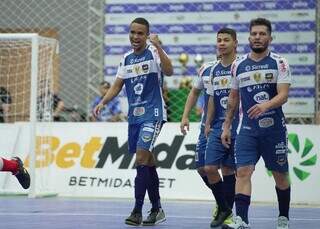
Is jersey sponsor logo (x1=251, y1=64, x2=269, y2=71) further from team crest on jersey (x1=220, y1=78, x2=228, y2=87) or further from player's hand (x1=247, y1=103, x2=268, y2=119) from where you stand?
team crest on jersey (x1=220, y1=78, x2=228, y2=87)

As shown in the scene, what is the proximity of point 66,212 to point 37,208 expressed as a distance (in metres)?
0.82

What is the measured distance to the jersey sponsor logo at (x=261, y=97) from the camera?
30.5ft

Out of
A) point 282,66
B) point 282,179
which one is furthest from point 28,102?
point 282,66

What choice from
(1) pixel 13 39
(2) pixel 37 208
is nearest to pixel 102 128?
(1) pixel 13 39

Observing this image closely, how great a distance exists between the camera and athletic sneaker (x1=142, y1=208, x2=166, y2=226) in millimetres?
10633

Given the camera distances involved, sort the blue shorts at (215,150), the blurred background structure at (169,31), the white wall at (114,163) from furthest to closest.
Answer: the blurred background structure at (169,31) → the white wall at (114,163) → the blue shorts at (215,150)

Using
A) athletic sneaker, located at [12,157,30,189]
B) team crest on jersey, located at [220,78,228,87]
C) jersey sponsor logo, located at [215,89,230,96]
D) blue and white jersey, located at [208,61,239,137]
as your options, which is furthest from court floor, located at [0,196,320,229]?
team crest on jersey, located at [220,78,228,87]

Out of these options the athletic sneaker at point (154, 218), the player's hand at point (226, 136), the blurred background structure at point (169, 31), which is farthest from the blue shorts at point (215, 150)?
the blurred background structure at point (169, 31)

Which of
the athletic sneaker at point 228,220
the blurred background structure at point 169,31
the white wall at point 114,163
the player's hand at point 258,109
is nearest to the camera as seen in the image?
the player's hand at point 258,109

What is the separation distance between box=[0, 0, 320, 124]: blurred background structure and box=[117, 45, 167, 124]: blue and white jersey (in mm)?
6125

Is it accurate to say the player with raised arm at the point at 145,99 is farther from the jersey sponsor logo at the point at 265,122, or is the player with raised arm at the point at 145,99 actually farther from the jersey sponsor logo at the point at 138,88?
the jersey sponsor logo at the point at 265,122

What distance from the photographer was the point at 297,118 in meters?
16.7

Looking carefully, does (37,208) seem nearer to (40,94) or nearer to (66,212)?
(66,212)

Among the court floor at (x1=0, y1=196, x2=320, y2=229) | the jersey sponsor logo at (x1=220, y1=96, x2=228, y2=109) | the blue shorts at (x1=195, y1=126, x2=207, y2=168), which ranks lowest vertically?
the court floor at (x1=0, y1=196, x2=320, y2=229)
